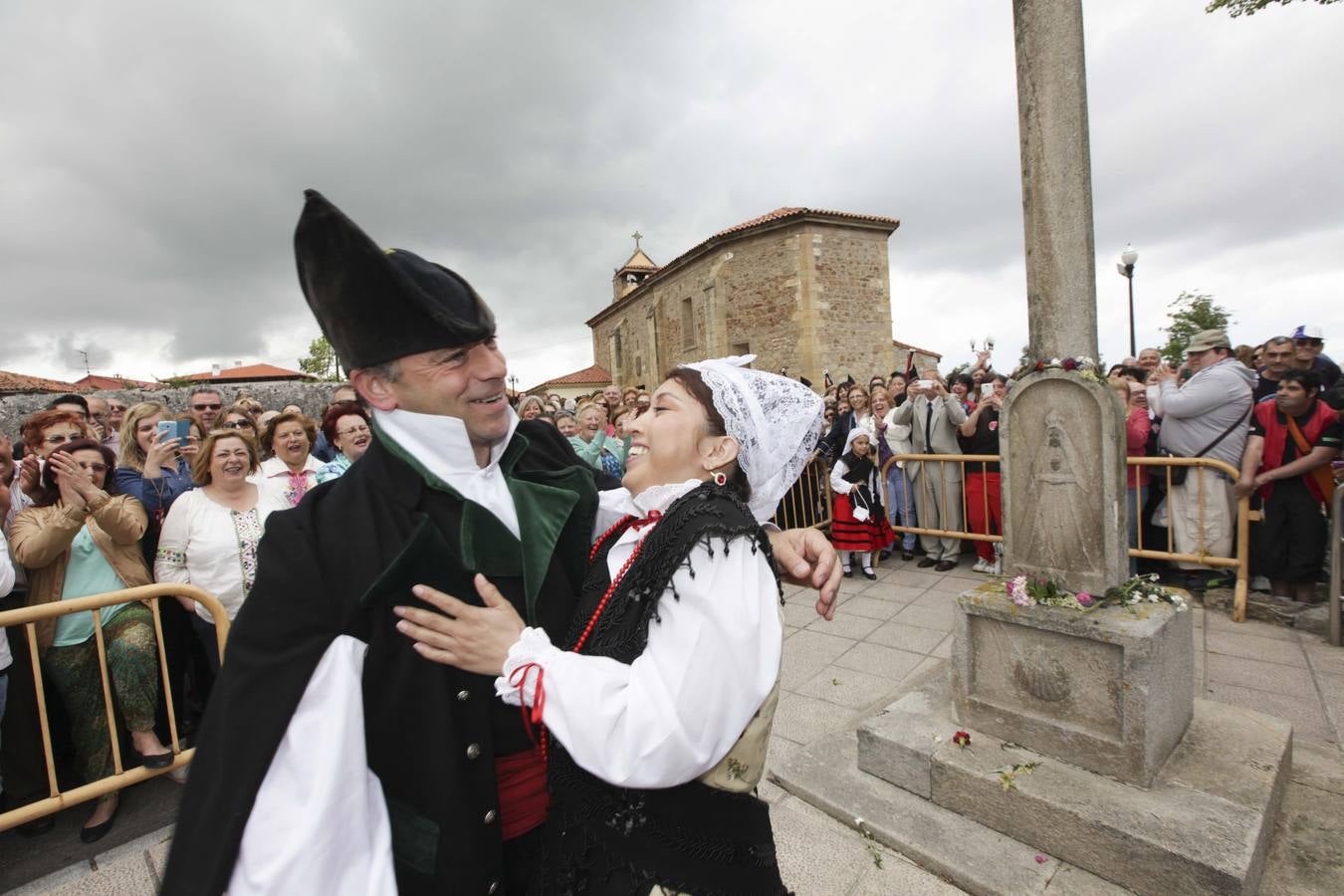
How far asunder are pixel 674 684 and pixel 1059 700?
99.9 inches

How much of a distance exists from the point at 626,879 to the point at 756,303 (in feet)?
81.6

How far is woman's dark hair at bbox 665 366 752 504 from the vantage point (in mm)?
1628

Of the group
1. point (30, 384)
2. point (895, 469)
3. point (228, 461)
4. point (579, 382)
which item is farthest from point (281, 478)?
point (579, 382)

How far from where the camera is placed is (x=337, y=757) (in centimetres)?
112

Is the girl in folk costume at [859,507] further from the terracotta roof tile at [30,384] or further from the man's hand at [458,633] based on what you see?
the terracotta roof tile at [30,384]

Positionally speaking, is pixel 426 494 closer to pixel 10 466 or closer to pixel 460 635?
pixel 460 635

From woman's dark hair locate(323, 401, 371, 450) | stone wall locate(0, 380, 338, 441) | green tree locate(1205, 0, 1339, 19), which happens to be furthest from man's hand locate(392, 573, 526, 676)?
green tree locate(1205, 0, 1339, 19)

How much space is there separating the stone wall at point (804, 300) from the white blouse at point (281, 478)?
803 inches

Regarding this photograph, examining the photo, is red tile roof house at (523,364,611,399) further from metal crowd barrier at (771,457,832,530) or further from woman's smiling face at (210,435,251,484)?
woman's smiling face at (210,435,251,484)

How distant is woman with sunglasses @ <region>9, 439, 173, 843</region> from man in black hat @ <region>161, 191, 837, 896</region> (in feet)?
9.34

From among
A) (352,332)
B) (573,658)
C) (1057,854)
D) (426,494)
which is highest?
(352,332)

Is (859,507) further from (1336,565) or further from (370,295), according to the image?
(370,295)

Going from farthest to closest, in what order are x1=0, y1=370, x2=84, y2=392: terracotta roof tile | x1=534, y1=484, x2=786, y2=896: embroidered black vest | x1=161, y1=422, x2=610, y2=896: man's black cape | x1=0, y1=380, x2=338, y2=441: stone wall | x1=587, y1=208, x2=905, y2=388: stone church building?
1. x1=587, y1=208, x2=905, y2=388: stone church building
2. x1=0, y1=370, x2=84, y2=392: terracotta roof tile
3. x1=0, y1=380, x2=338, y2=441: stone wall
4. x1=534, y1=484, x2=786, y2=896: embroidered black vest
5. x1=161, y1=422, x2=610, y2=896: man's black cape

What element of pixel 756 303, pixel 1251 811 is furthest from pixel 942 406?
pixel 756 303
